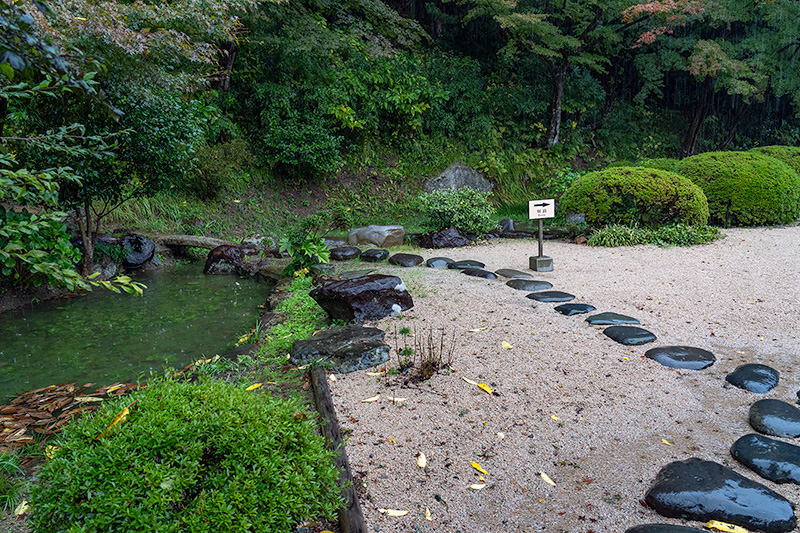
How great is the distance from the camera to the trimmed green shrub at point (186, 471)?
1471 millimetres

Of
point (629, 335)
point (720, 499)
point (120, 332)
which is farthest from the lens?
point (120, 332)

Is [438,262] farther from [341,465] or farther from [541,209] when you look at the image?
[341,465]

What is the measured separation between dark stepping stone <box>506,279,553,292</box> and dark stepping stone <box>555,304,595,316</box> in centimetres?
74

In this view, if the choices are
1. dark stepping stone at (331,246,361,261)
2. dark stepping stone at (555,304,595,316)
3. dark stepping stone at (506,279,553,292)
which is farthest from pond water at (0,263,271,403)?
dark stepping stone at (555,304,595,316)

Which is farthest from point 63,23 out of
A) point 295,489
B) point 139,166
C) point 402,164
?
point 402,164

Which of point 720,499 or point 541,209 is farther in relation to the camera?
point 541,209

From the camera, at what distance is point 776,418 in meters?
2.62

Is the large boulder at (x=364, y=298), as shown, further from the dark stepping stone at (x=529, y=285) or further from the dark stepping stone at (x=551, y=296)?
the dark stepping stone at (x=529, y=285)

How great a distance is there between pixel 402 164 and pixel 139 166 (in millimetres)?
7378

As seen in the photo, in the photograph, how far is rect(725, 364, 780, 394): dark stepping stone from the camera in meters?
3.05

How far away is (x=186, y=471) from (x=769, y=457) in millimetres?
2508

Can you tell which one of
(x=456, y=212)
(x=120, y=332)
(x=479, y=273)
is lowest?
(x=120, y=332)

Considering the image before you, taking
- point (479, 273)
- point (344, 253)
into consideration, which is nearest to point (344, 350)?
point (479, 273)

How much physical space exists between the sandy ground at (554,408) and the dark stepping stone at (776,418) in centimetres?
7
